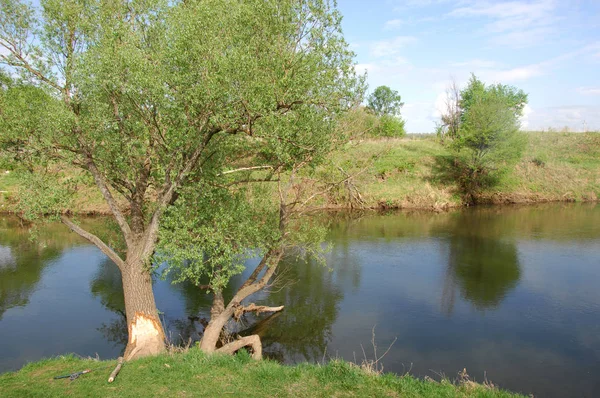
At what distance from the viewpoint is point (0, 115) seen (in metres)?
13.2

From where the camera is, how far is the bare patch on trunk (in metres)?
11.5

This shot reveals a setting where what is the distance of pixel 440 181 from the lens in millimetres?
42438

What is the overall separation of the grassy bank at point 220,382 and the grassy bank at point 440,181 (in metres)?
25.8

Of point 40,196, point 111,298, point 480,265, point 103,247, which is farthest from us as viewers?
point 480,265

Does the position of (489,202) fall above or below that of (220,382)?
above

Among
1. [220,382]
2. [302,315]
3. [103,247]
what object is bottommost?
[302,315]

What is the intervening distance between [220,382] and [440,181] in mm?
37143

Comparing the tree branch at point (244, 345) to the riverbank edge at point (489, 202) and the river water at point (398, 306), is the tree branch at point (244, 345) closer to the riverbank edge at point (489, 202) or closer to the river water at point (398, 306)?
the river water at point (398, 306)

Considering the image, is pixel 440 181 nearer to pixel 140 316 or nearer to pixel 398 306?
pixel 398 306

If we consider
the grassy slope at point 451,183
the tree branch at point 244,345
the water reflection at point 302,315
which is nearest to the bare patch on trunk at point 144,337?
the tree branch at point 244,345

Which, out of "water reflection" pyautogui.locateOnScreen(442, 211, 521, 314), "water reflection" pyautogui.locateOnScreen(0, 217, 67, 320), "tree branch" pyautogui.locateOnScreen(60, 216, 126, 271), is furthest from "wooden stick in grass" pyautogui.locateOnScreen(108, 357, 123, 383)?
"water reflection" pyautogui.locateOnScreen(442, 211, 521, 314)

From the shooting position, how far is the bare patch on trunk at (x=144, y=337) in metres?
11.5

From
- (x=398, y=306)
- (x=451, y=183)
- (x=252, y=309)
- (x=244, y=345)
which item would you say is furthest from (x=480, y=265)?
(x=451, y=183)

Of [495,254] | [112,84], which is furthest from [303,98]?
[495,254]
